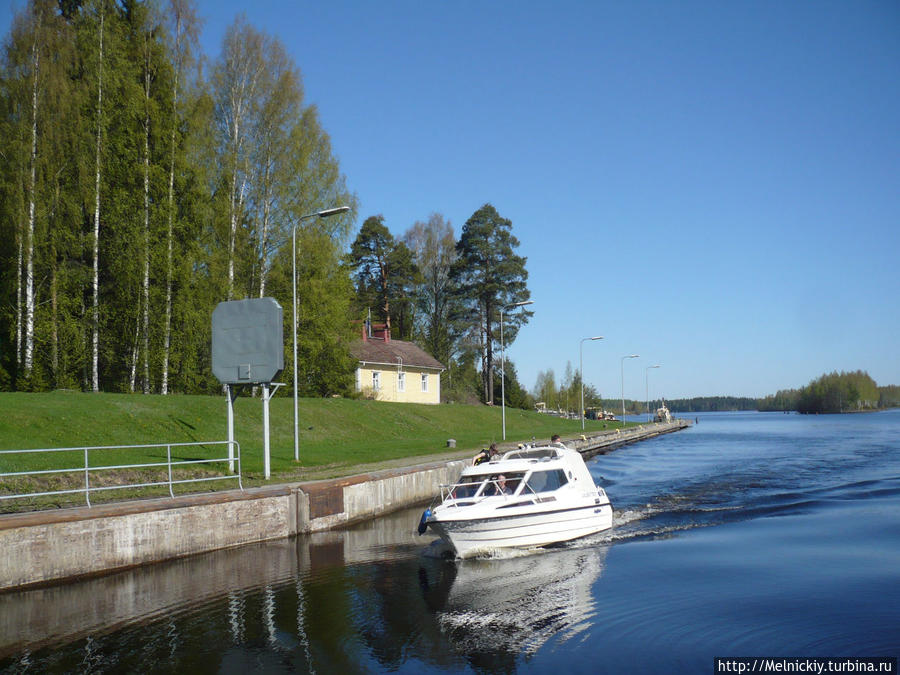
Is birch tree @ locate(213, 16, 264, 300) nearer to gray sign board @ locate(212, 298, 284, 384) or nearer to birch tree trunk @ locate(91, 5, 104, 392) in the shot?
birch tree trunk @ locate(91, 5, 104, 392)

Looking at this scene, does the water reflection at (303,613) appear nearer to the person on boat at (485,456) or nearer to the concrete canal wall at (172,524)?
the concrete canal wall at (172,524)

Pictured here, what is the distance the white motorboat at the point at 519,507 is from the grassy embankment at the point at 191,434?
6.55 metres

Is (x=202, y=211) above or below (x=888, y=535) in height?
above

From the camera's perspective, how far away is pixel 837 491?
26.5 m

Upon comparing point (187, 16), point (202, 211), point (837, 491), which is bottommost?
point (837, 491)

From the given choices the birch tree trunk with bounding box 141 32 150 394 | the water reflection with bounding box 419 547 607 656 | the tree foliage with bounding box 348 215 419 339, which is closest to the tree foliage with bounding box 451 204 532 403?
the tree foliage with bounding box 348 215 419 339

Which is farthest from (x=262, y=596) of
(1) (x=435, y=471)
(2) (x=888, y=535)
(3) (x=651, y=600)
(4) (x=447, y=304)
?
(4) (x=447, y=304)

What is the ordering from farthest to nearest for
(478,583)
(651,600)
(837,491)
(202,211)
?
(202,211) → (837,491) → (478,583) → (651,600)

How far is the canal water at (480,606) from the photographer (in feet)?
30.7

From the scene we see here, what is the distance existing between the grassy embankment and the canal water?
5164 millimetres

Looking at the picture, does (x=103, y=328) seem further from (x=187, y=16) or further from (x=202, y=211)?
(x=187, y=16)

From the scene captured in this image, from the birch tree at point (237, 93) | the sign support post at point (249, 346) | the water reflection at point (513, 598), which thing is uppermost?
the birch tree at point (237, 93)

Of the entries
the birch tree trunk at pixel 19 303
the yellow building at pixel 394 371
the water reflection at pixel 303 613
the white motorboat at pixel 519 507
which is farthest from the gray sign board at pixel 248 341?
the yellow building at pixel 394 371

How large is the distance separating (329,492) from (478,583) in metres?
6.50
